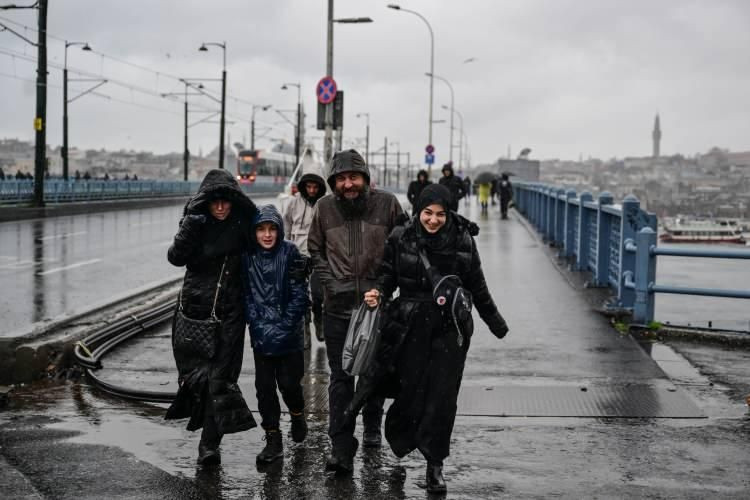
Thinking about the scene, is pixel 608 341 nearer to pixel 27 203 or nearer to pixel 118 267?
pixel 118 267

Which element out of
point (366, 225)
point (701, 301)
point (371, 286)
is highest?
point (366, 225)

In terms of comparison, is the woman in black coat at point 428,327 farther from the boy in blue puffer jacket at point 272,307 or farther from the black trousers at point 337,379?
the boy in blue puffer jacket at point 272,307

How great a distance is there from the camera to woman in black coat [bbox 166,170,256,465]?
18.7ft

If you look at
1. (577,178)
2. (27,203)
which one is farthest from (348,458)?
(577,178)

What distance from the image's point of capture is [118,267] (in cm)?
1673

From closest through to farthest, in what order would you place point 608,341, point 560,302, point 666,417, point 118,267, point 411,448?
point 411,448 → point 666,417 → point 608,341 → point 560,302 → point 118,267

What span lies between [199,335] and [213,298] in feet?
0.74

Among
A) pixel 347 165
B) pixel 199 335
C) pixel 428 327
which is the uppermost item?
pixel 347 165

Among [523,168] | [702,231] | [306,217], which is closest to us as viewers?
[306,217]

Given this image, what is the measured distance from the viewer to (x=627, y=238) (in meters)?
11.1

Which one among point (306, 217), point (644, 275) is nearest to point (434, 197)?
point (306, 217)

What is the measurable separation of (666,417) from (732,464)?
3.55 ft

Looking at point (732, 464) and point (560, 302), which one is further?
point (560, 302)

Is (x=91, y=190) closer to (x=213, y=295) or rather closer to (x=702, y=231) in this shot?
(x=702, y=231)
